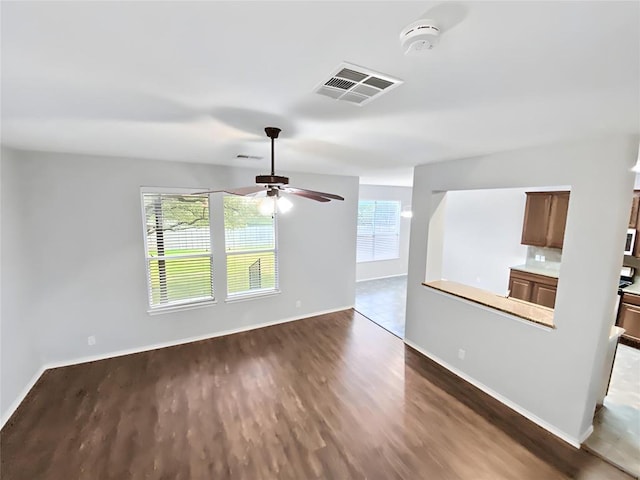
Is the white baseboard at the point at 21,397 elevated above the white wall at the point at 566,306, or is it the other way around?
the white wall at the point at 566,306

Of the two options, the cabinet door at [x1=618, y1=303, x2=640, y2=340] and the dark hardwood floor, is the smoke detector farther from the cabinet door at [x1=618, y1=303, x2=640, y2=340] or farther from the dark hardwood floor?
the cabinet door at [x1=618, y1=303, x2=640, y2=340]

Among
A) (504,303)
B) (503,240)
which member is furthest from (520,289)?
(504,303)

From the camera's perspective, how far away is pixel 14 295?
9.23ft

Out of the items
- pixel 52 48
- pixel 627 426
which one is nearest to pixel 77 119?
pixel 52 48

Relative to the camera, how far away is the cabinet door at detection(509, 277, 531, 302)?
4.70m

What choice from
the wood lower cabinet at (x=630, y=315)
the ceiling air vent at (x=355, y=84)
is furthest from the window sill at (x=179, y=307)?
the wood lower cabinet at (x=630, y=315)

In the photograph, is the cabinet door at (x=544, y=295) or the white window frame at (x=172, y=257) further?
the cabinet door at (x=544, y=295)

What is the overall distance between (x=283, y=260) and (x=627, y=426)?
429cm

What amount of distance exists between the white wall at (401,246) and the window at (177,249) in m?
4.28

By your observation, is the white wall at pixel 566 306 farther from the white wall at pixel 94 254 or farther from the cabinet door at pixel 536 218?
the white wall at pixel 94 254

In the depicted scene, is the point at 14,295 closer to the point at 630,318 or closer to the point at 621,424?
the point at 621,424

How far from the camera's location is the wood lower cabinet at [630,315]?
3.81m

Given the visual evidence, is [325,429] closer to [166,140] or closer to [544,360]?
[544,360]

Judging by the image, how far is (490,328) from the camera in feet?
9.75
